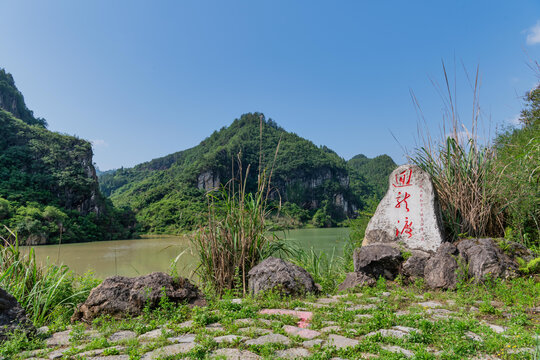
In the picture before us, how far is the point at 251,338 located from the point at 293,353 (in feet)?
0.88

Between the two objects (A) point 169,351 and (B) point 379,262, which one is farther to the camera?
(B) point 379,262

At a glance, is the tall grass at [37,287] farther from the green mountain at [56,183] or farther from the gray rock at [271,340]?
the green mountain at [56,183]

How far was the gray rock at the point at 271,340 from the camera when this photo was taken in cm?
153

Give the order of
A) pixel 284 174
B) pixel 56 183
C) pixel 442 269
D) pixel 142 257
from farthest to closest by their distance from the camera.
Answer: pixel 284 174 → pixel 56 183 → pixel 142 257 → pixel 442 269

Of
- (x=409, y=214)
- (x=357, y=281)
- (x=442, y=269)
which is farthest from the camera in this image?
(x=409, y=214)

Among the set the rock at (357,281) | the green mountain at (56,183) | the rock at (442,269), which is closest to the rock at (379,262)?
the rock at (357,281)

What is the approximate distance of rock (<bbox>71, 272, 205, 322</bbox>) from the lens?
2.08 meters

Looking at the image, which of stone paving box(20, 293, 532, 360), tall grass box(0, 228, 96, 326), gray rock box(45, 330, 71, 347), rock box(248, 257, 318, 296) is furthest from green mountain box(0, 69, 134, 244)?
stone paving box(20, 293, 532, 360)

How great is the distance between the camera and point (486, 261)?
2.48 m

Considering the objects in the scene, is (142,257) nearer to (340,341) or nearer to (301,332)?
(301,332)

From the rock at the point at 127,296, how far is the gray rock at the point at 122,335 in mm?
267

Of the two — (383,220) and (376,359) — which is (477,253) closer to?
(383,220)

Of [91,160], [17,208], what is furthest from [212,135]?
[17,208]

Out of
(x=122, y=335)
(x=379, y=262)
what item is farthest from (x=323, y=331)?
(x=379, y=262)
